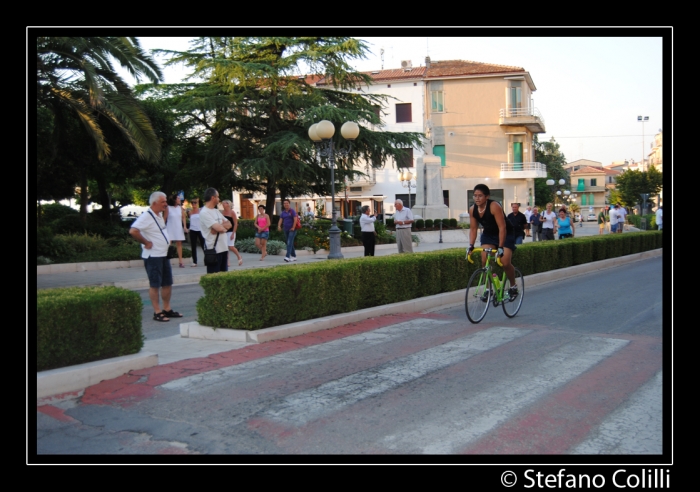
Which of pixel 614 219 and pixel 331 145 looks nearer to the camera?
pixel 331 145

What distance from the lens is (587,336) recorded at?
26.7 ft

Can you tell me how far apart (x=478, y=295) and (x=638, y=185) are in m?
64.2

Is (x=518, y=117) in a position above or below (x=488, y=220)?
above

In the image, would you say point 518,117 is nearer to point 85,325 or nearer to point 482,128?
point 482,128

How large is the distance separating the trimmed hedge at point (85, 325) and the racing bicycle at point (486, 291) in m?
4.36

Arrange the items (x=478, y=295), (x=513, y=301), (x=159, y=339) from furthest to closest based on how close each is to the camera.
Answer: (x=513, y=301), (x=478, y=295), (x=159, y=339)

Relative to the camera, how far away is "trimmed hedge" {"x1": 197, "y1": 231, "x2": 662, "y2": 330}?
7770 millimetres

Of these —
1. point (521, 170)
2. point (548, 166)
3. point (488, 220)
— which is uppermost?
point (548, 166)

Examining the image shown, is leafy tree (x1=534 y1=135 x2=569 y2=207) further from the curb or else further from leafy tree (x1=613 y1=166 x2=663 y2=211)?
the curb

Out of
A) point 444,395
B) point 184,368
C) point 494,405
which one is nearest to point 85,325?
point 184,368

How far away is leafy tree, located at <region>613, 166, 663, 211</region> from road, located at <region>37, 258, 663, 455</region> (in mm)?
62781

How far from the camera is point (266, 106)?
31.9m

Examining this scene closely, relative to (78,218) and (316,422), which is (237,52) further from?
(316,422)

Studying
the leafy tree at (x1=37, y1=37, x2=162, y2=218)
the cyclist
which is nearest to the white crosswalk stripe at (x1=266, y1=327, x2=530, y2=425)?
the cyclist
